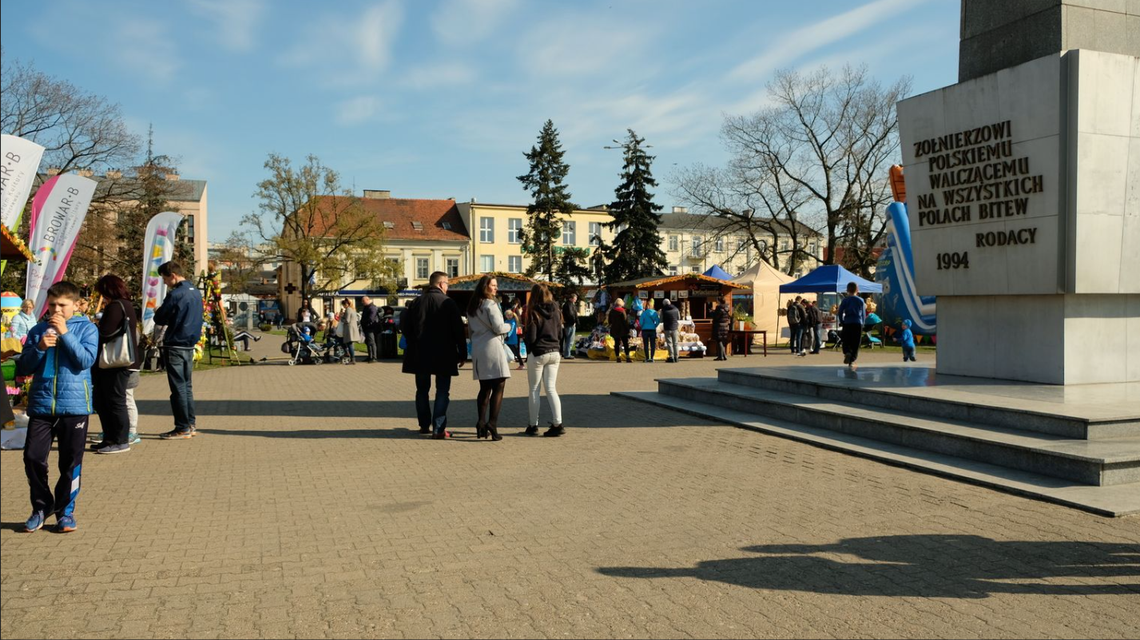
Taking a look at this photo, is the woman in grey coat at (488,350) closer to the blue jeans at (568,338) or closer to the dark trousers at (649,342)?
the dark trousers at (649,342)

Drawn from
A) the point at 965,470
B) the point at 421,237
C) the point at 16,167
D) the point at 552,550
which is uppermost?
the point at 421,237

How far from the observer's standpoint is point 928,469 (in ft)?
25.5

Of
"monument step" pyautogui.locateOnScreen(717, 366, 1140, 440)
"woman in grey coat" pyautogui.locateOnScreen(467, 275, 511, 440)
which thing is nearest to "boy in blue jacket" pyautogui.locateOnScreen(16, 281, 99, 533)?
"woman in grey coat" pyautogui.locateOnScreen(467, 275, 511, 440)

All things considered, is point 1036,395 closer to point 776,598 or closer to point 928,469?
point 928,469

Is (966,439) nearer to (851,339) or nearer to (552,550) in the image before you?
(552,550)

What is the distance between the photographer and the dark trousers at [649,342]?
2366 centimetres

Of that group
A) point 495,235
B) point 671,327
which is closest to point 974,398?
point 671,327

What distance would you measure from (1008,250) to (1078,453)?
4.50 meters

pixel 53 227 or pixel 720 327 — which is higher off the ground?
pixel 53 227

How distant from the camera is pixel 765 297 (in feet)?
113

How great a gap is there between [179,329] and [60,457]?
169 inches

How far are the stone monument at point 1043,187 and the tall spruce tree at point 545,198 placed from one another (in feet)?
160

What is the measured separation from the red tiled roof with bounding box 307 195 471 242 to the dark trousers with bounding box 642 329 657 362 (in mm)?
56266

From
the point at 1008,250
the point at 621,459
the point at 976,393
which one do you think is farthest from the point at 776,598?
the point at 1008,250
